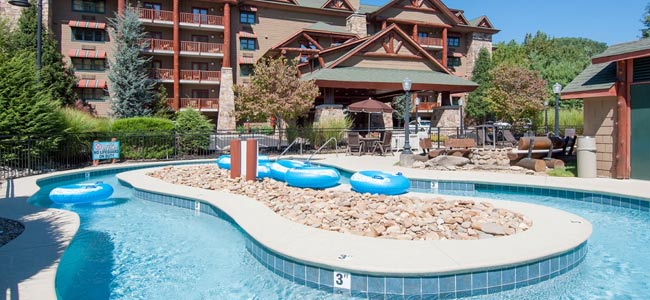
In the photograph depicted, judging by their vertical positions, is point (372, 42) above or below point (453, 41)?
below

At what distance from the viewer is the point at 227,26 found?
110ft

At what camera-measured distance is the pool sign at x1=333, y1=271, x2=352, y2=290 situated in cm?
402

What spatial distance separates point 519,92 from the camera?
107 ft

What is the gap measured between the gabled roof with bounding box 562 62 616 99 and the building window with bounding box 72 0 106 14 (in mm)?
32601

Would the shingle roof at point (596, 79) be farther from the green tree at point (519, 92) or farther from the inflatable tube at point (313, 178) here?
the green tree at point (519, 92)

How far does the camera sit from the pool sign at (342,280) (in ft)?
13.2

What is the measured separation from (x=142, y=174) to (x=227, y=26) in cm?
2406

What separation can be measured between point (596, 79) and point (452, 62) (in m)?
35.2

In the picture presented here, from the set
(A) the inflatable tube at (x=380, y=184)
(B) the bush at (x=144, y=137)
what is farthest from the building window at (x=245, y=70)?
(A) the inflatable tube at (x=380, y=184)

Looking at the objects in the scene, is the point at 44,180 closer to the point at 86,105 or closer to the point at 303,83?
the point at 303,83

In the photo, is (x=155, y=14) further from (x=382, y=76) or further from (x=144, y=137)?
(x=382, y=76)

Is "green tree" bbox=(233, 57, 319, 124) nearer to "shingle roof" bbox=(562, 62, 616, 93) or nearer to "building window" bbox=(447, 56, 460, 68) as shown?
"shingle roof" bbox=(562, 62, 616, 93)

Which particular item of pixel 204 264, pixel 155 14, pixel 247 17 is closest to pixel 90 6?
pixel 155 14

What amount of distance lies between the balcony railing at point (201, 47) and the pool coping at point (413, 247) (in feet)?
97.8
